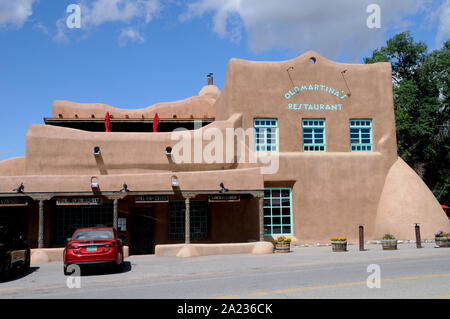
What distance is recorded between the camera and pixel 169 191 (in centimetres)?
1945

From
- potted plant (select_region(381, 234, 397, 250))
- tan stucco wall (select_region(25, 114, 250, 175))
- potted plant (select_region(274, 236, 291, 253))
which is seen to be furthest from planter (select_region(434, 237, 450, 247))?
tan stucco wall (select_region(25, 114, 250, 175))

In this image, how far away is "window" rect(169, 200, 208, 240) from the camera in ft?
73.6

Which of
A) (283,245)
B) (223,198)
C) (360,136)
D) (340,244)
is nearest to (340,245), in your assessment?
(340,244)

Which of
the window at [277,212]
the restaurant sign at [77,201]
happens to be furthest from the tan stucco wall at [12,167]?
the window at [277,212]

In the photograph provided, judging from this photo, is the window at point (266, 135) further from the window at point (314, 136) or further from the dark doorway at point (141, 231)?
the dark doorway at point (141, 231)

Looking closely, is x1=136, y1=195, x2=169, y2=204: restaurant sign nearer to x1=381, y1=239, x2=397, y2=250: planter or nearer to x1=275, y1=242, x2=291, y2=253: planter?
x1=275, y1=242, x2=291, y2=253: planter

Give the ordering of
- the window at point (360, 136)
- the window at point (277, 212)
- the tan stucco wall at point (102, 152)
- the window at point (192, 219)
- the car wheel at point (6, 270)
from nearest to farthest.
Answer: the car wheel at point (6, 270), the tan stucco wall at point (102, 152), the window at point (192, 219), the window at point (277, 212), the window at point (360, 136)

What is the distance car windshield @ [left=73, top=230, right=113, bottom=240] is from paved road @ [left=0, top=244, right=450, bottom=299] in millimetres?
1110

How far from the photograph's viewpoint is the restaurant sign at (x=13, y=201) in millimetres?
18344

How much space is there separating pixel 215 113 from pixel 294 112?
6080mm

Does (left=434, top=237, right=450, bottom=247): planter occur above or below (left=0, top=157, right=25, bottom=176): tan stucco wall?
below

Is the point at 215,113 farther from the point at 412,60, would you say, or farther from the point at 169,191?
the point at 412,60

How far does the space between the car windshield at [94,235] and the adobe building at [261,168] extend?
550 centimetres

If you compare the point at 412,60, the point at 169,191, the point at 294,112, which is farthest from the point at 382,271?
the point at 412,60
